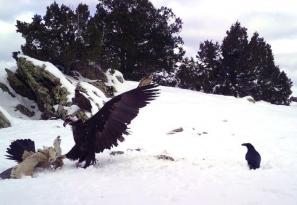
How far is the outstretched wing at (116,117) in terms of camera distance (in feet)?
21.9

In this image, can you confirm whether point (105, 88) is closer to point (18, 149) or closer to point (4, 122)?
point (4, 122)

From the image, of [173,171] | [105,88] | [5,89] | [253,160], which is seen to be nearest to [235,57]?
[105,88]

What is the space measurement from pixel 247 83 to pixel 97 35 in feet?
71.7

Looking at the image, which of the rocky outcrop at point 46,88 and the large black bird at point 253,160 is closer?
the large black bird at point 253,160

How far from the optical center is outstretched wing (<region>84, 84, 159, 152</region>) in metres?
6.68

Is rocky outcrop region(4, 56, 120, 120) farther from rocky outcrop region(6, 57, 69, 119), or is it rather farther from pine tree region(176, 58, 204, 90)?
pine tree region(176, 58, 204, 90)

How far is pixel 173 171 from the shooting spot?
629 centimetres

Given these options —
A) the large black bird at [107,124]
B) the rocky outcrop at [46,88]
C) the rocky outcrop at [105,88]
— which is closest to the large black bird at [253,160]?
the large black bird at [107,124]

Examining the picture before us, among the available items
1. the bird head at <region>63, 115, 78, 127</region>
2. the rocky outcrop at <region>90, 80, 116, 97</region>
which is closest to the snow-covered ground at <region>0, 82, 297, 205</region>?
the bird head at <region>63, 115, 78, 127</region>

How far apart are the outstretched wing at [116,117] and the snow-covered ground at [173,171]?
1.46ft

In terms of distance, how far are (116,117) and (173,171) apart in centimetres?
120

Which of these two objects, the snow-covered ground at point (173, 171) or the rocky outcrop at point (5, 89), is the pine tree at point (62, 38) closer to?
the rocky outcrop at point (5, 89)

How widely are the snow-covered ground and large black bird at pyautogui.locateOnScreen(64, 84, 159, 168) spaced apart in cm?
33

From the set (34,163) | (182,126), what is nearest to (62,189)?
(34,163)
